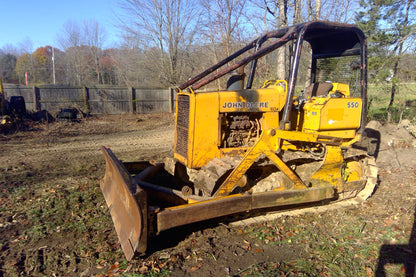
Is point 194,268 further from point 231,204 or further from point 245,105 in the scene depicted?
point 245,105

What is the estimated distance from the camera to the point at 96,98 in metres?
18.2

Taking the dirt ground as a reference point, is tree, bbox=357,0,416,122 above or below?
above

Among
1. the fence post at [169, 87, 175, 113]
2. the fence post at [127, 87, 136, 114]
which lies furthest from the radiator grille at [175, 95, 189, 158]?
the fence post at [169, 87, 175, 113]

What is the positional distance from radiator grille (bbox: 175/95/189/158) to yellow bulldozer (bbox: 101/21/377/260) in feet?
0.05

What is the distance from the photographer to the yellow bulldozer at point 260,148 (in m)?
A: 4.32

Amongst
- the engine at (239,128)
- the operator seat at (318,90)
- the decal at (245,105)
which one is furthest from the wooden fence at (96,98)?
the operator seat at (318,90)

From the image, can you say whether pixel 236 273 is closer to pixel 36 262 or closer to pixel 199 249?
pixel 199 249

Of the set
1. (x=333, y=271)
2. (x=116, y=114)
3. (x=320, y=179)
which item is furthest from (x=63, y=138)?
(x=333, y=271)

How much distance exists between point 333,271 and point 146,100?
56.5ft

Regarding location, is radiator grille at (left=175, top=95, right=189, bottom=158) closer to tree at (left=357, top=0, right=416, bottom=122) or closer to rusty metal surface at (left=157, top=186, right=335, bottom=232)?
rusty metal surface at (left=157, top=186, right=335, bottom=232)

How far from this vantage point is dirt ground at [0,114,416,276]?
3.63 m

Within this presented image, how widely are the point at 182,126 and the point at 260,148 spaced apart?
1284 mm

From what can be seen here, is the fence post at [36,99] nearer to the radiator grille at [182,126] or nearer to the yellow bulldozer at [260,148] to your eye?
the yellow bulldozer at [260,148]

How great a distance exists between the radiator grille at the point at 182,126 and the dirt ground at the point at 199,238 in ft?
4.06
